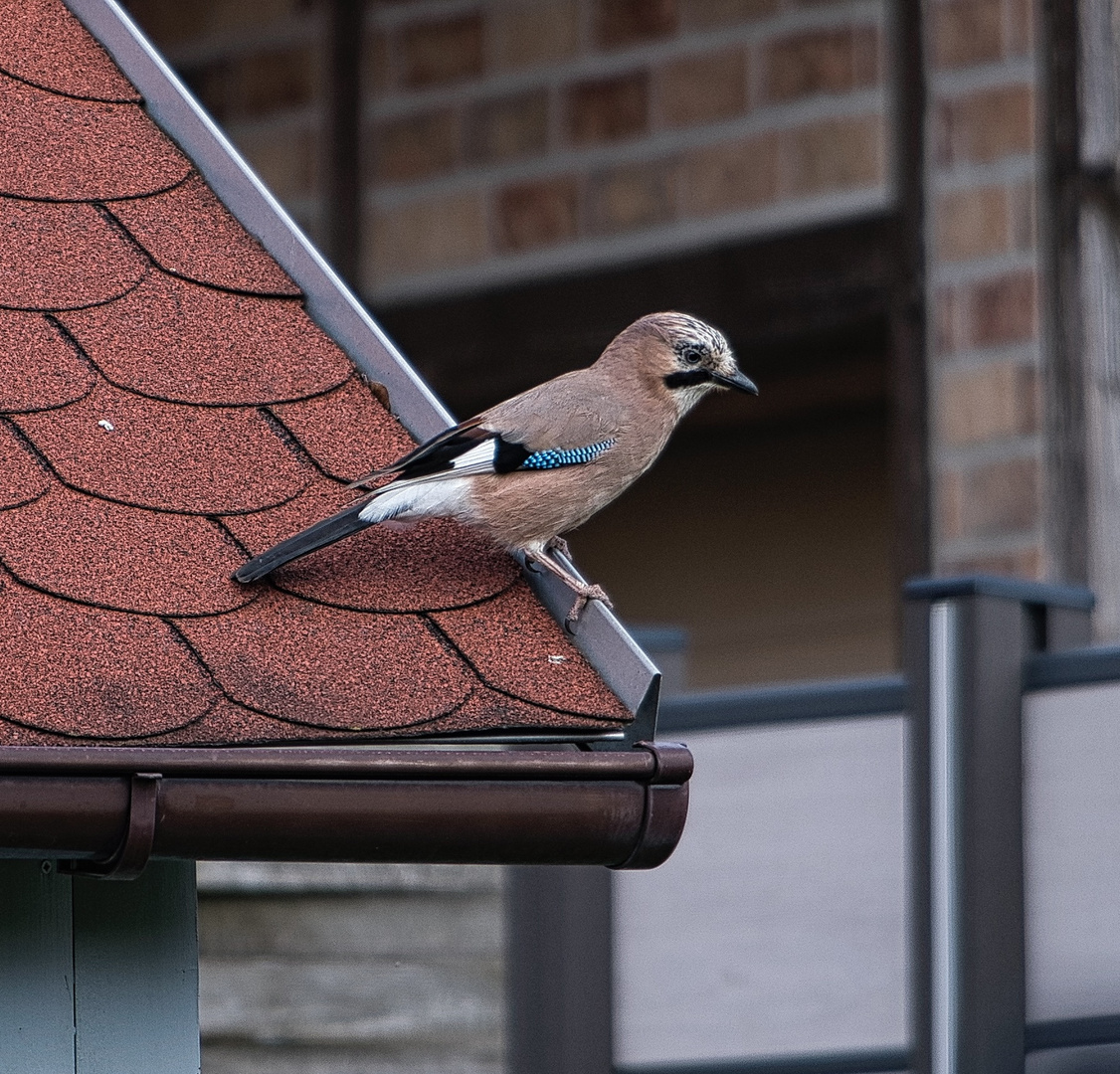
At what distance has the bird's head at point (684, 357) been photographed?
4.07 m

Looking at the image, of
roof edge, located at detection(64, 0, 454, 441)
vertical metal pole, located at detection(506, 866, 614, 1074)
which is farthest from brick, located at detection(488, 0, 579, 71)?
roof edge, located at detection(64, 0, 454, 441)

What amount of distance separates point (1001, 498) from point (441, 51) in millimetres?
2944

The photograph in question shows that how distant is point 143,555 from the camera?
10.8ft

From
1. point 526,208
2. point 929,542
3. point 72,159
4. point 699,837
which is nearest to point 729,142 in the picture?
point 526,208

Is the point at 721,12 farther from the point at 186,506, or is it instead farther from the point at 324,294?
the point at 186,506

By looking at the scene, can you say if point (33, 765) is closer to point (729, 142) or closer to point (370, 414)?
point (370, 414)

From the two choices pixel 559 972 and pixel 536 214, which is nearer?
pixel 559 972

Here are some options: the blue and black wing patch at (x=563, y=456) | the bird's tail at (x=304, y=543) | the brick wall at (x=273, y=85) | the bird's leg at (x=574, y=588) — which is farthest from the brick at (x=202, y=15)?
the bird's tail at (x=304, y=543)

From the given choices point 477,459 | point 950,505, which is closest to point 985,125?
point 950,505

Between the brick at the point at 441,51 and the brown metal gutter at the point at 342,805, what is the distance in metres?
5.42

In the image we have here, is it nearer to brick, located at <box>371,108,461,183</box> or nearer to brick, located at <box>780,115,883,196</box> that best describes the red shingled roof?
brick, located at <box>780,115,883,196</box>

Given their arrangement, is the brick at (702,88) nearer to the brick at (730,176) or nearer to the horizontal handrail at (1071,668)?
the brick at (730,176)

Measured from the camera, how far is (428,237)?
27.1ft

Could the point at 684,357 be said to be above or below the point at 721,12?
below
